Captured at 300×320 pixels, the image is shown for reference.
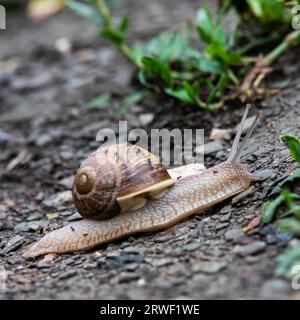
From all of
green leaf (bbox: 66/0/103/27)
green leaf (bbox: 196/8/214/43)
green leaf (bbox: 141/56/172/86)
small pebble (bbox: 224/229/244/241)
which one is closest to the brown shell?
small pebble (bbox: 224/229/244/241)

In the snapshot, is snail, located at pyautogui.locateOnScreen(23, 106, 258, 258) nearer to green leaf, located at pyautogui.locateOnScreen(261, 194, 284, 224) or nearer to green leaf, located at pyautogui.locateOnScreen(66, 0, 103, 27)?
green leaf, located at pyautogui.locateOnScreen(261, 194, 284, 224)

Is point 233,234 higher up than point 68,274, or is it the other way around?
point 233,234

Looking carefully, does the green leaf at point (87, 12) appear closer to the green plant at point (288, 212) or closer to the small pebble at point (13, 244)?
the small pebble at point (13, 244)

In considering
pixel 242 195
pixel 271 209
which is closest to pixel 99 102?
pixel 242 195

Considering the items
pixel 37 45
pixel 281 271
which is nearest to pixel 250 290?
pixel 281 271

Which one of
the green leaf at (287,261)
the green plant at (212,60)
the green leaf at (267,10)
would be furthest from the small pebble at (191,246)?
the green leaf at (267,10)

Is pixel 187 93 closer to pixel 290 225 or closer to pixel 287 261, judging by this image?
pixel 290 225
